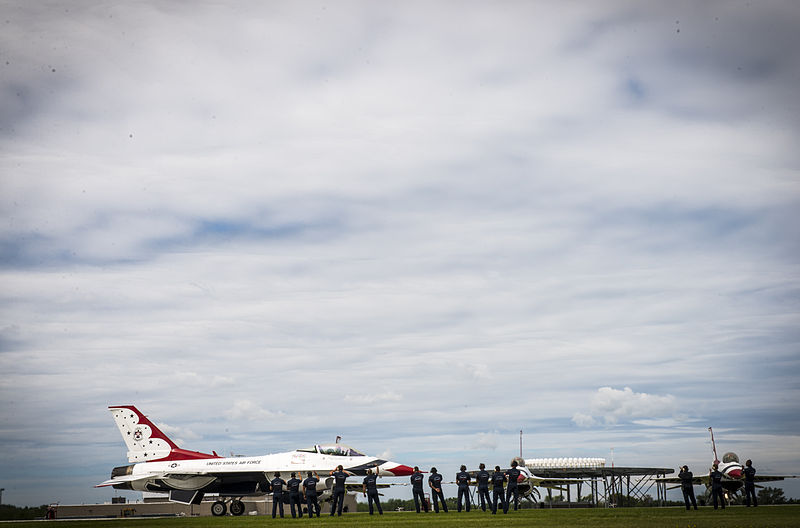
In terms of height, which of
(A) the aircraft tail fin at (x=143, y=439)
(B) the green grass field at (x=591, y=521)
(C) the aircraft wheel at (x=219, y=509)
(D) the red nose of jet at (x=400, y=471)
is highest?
(A) the aircraft tail fin at (x=143, y=439)

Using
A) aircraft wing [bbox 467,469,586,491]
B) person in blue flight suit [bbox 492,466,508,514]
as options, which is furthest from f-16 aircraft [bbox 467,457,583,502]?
person in blue flight suit [bbox 492,466,508,514]

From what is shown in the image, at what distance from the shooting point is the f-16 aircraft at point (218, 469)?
3759 cm

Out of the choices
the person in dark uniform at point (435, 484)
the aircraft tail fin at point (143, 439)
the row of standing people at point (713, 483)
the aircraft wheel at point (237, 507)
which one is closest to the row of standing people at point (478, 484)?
the person in dark uniform at point (435, 484)

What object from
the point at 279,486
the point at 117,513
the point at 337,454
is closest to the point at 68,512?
the point at 117,513

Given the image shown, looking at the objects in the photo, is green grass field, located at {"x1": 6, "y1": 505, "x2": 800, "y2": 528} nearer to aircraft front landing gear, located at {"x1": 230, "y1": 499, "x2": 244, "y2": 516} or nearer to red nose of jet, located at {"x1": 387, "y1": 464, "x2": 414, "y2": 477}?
red nose of jet, located at {"x1": 387, "y1": 464, "x2": 414, "y2": 477}

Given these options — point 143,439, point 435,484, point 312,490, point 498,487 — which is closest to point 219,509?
point 143,439

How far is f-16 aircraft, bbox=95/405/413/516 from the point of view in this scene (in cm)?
3759

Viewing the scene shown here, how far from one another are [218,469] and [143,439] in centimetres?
732

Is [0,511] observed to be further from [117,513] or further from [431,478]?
[431,478]

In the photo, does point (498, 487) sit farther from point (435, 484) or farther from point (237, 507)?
point (237, 507)

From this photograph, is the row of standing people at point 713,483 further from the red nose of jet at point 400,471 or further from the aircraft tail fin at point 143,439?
the aircraft tail fin at point 143,439

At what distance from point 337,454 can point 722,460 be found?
75.8 ft

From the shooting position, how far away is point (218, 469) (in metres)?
39.7

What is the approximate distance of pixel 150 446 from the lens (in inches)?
1734
